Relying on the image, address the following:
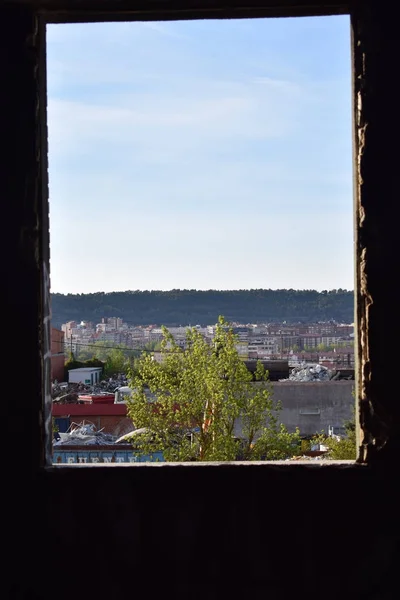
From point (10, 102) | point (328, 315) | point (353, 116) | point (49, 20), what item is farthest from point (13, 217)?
point (328, 315)

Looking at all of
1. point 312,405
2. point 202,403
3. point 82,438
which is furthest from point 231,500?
point 312,405

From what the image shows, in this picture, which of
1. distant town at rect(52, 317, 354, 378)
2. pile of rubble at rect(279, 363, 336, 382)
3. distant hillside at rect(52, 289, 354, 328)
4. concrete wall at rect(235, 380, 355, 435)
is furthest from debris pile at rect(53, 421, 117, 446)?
pile of rubble at rect(279, 363, 336, 382)

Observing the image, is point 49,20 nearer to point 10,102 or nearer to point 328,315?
point 10,102

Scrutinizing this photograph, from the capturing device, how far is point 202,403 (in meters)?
22.6

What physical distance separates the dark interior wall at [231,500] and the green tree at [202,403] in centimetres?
1919

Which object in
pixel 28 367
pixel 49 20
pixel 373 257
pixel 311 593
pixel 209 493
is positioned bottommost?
pixel 311 593

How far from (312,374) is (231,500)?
89.4ft

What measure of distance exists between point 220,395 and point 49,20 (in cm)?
1996

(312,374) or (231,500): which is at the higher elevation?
(231,500)

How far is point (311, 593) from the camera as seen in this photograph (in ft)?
6.60

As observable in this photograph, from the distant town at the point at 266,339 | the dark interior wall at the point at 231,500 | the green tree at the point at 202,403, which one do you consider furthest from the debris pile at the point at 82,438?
the dark interior wall at the point at 231,500

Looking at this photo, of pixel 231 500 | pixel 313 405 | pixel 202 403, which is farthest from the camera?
pixel 313 405

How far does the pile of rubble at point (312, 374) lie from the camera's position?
28.3 m

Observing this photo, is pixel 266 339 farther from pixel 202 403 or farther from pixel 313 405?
pixel 202 403
